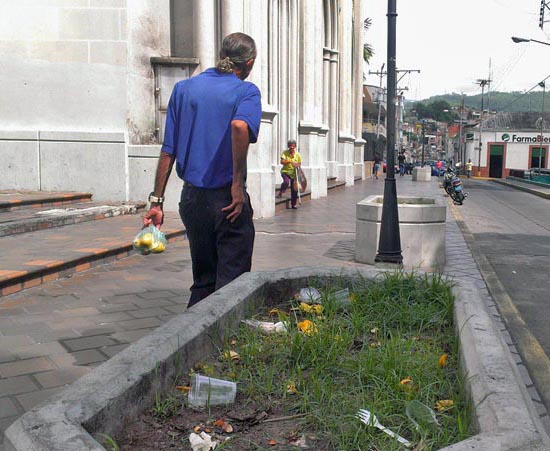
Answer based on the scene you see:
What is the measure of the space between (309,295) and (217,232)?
2.18 feet

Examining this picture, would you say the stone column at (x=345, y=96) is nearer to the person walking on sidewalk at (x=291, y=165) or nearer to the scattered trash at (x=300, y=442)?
the person walking on sidewalk at (x=291, y=165)

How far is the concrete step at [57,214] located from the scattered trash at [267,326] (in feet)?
18.4

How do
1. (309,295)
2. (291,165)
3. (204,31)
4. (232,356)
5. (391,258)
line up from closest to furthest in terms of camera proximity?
(232,356) < (309,295) < (391,258) < (204,31) < (291,165)

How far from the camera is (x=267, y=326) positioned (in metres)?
3.19

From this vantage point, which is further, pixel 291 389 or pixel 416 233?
pixel 416 233

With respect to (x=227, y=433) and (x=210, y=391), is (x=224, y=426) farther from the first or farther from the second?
(x=210, y=391)

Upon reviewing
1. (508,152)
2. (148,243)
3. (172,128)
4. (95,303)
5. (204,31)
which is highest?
(204,31)

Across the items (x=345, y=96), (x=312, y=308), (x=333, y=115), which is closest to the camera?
(x=312, y=308)

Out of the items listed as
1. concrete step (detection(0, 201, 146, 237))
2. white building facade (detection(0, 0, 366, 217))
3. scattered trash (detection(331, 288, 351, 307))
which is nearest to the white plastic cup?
scattered trash (detection(331, 288, 351, 307))

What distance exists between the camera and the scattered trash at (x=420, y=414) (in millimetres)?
2146

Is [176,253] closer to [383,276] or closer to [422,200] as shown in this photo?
[422,200]

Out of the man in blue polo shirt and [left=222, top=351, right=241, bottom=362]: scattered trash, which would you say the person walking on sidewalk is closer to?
the man in blue polo shirt

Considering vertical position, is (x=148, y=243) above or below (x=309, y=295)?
above

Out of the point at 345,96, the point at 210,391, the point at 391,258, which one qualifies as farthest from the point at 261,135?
the point at 345,96
